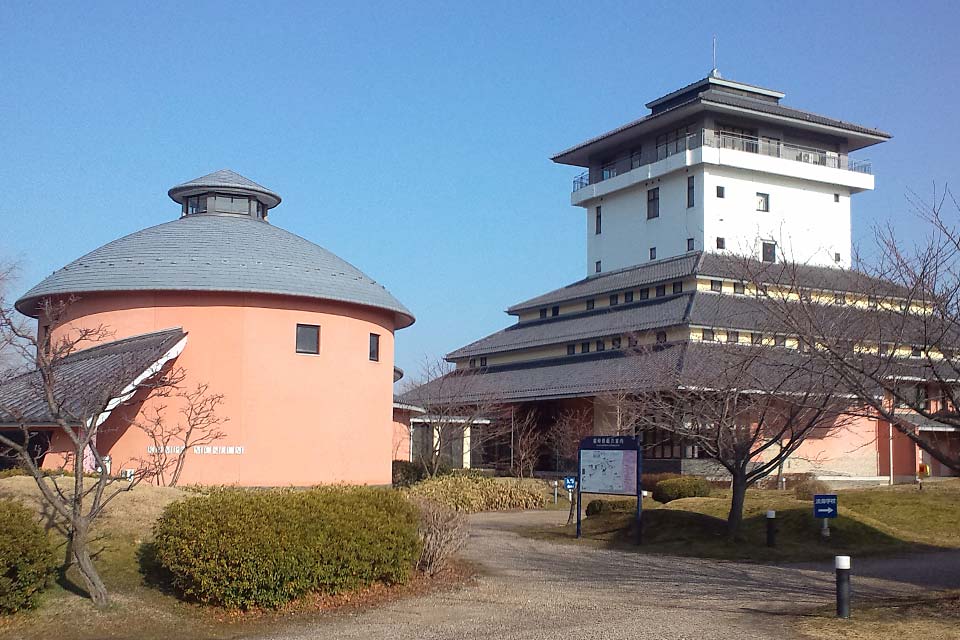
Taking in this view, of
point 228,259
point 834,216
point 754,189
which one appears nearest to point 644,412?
point 228,259

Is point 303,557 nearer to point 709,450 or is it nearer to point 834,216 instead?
point 709,450

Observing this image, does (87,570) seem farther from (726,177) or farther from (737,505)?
(726,177)

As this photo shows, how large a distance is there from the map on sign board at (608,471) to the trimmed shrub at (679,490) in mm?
9905

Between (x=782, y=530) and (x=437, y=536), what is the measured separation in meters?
9.26

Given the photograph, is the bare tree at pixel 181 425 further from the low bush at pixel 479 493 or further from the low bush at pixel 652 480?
the low bush at pixel 652 480

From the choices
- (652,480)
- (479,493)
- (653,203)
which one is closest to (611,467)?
(479,493)

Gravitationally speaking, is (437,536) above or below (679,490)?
above

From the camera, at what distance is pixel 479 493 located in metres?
30.2

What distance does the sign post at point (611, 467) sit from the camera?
21.3 meters

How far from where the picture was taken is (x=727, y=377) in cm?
2133

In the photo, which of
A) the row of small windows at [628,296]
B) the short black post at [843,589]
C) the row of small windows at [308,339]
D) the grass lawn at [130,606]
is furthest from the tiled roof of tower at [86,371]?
the row of small windows at [628,296]

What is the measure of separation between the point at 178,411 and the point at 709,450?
1294 cm

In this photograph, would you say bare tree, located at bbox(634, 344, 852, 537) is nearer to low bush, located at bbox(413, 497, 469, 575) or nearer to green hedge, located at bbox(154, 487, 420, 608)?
low bush, located at bbox(413, 497, 469, 575)

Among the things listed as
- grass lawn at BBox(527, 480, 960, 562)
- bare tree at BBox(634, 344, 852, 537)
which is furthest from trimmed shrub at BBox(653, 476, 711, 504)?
bare tree at BBox(634, 344, 852, 537)
